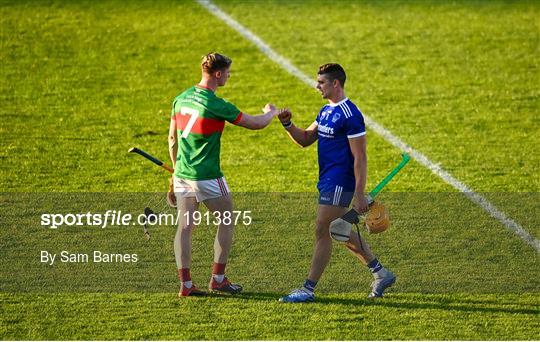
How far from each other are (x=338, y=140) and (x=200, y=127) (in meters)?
1.18

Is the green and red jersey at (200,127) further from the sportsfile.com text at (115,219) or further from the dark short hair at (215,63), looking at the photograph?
the sportsfile.com text at (115,219)

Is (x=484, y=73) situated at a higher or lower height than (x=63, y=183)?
higher

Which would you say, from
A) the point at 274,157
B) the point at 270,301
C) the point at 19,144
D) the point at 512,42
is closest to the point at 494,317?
the point at 270,301

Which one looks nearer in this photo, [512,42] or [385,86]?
[385,86]

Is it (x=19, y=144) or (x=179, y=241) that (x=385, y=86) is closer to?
(x=19, y=144)

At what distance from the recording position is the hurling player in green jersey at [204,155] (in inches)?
391

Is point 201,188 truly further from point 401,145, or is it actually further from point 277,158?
point 401,145

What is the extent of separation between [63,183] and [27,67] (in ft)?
14.5

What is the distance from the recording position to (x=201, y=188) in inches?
396

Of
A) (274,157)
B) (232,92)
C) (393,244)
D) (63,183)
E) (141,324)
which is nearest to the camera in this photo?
(141,324)

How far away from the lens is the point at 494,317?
31.7 feet

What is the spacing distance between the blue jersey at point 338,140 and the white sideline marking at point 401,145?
2.67 metres

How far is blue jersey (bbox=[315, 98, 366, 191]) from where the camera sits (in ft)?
32.0

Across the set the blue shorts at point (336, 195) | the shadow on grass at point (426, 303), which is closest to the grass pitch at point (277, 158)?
the shadow on grass at point (426, 303)
